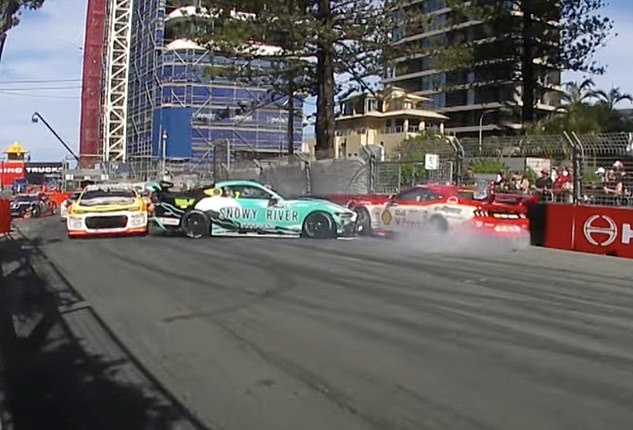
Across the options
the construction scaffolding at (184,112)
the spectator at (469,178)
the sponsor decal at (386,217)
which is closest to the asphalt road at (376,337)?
the sponsor decal at (386,217)

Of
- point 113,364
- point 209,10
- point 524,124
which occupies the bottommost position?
point 113,364

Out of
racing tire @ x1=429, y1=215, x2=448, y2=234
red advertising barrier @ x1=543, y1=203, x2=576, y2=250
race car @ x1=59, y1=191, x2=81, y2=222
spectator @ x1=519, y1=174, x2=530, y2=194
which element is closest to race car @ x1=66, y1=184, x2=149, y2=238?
race car @ x1=59, y1=191, x2=81, y2=222

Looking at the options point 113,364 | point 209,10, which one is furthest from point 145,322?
point 209,10

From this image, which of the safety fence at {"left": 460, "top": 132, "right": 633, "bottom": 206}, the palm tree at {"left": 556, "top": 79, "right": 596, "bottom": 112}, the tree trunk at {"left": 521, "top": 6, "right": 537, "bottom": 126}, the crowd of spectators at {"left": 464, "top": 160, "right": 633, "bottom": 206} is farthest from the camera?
the palm tree at {"left": 556, "top": 79, "right": 596, "bottom": 112}

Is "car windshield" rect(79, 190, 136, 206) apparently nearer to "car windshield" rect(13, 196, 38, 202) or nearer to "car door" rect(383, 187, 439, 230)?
"car door" rect(383, 187, 439, 230)

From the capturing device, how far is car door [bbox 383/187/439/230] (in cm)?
1905

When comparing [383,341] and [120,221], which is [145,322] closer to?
[383,341]

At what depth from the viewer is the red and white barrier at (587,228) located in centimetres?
1672

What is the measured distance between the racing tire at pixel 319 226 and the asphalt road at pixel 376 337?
437cm

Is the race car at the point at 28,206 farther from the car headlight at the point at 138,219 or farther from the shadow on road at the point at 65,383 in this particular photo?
the shadow on road at the point at 65,383

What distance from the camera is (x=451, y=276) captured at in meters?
12.9

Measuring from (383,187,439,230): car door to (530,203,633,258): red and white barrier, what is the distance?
245cm

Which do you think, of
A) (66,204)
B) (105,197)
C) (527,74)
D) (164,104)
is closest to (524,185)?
(105,197)

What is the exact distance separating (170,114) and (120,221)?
4453cm
